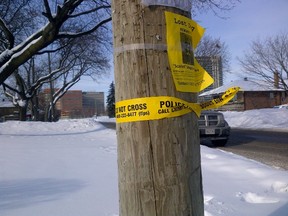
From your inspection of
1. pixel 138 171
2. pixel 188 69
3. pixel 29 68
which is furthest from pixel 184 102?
pixel 29 68

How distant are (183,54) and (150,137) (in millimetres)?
436

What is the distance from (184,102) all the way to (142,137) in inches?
10.5

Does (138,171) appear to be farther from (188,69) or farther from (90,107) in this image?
(90,107)

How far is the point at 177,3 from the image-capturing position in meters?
1.66

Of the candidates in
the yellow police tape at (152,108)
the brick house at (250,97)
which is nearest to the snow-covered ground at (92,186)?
the yellow police tape at (152,108)

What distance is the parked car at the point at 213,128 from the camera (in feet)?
43.4

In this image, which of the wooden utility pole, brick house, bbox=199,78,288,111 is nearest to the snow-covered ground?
the wooden utility pole

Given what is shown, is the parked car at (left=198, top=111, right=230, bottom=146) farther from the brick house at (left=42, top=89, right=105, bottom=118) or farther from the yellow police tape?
the brick house at (left=42, top=89, right=105, bottom=118)

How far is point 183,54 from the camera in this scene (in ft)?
5.44

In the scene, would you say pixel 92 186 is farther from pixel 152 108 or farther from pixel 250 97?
pixel 250 97

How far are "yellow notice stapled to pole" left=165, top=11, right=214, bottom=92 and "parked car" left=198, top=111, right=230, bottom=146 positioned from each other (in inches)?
455

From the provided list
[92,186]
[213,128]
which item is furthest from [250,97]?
[92,186]

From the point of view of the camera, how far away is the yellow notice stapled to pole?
5.30 ft

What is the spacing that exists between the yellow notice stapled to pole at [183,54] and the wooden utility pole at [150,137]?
30 mm
